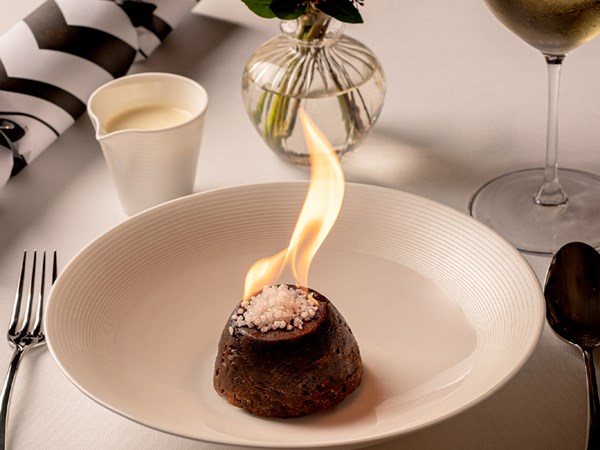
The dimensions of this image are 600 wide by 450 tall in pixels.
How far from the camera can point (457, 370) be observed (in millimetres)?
756

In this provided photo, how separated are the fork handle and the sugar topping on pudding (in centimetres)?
22

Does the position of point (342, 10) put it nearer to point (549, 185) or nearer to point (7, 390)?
point (549, 185)

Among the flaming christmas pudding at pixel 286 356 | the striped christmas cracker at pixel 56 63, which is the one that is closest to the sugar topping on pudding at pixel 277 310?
the flaming christmas pudding at pixel 286 356

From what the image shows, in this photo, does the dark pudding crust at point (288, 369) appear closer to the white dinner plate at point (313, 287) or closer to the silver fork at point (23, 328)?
the white dinner plate at point (313, 287)

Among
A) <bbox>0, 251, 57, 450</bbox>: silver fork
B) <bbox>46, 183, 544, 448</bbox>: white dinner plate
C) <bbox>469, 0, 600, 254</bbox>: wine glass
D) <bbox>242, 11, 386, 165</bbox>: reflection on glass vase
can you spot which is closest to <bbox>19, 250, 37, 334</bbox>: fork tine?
<bbox>0, 251, 57, 450</bbox>: silver fork

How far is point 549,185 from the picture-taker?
1088mm

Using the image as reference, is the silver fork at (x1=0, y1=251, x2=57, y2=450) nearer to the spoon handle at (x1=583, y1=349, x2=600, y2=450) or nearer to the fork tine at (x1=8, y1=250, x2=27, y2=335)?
the fork tine at (x1=8, y1=250, x2=27, y2=335)

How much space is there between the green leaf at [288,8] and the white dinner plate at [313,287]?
0.20 meters

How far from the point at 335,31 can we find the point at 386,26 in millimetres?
383

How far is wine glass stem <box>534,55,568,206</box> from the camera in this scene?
1027 millimetres

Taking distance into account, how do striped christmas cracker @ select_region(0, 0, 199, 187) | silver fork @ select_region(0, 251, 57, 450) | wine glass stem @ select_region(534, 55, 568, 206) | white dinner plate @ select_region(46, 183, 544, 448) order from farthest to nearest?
striped christmas cracker @ select_region(0, 0, 199, 187), wine glass stem @ select_region(534, 55, 568, 206), silver fork @ select_region(0, 251, 57, 450), white dinner plate @ select_region(46, 183, 544, 448)

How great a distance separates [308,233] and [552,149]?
1.20 ft

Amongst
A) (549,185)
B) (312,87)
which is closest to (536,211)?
(549,185)

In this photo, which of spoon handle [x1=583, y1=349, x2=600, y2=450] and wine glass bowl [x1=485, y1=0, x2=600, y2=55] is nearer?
spoon handle [x1=583, y1=349, x2=600, y2=450]
